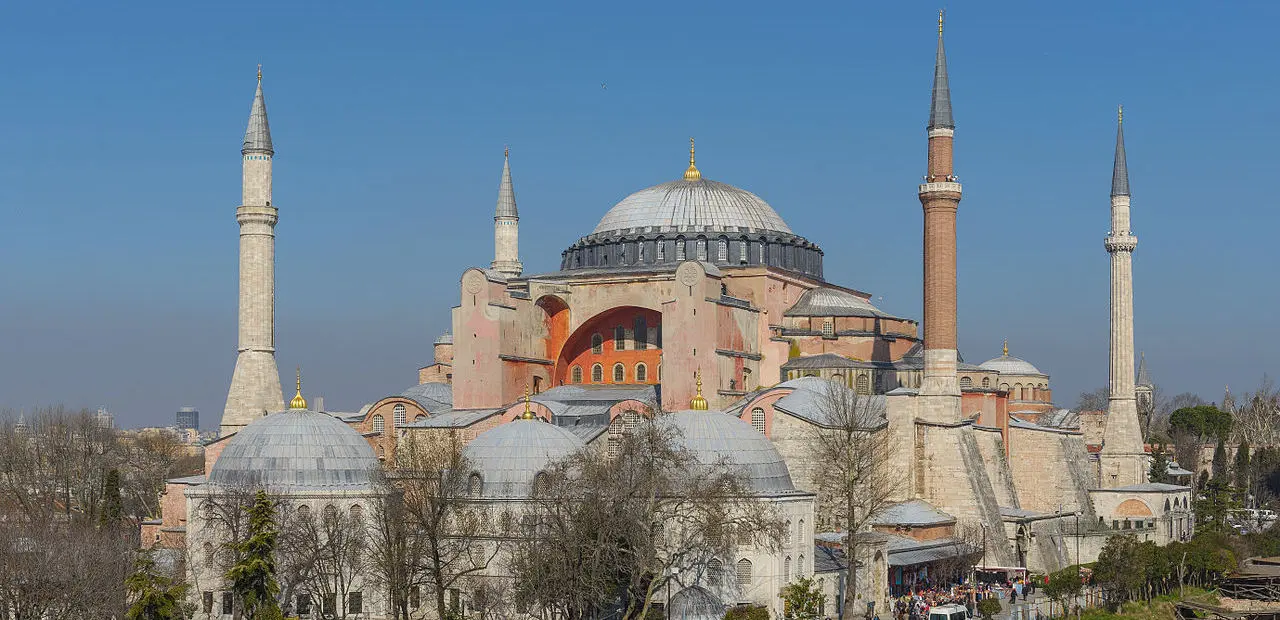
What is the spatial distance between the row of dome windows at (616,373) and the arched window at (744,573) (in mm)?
11389

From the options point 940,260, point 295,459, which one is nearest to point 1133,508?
point 940,260

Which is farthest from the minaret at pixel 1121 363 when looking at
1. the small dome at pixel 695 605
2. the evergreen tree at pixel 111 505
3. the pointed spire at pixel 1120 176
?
the evergreen tree at pixel 111 505

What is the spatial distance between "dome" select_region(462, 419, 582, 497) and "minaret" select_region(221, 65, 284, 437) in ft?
29.7

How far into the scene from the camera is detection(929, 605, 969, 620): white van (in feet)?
91.9

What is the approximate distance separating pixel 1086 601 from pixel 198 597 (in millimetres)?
16584

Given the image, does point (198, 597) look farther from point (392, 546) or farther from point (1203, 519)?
point (1203, 519)

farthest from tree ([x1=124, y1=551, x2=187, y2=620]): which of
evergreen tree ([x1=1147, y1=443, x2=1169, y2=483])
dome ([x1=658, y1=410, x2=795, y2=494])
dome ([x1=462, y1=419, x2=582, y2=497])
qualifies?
evergreen tree ([x1=1147, y1=443, x2=1169, y2=483])

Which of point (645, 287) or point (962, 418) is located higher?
point (645, 287)

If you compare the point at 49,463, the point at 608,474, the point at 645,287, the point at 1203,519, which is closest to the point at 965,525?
the point at 645,287

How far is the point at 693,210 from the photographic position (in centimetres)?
4306

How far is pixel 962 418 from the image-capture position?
37.6 m

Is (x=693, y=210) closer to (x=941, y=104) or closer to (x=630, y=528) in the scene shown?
(x=941, y=104)

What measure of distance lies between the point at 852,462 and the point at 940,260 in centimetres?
680

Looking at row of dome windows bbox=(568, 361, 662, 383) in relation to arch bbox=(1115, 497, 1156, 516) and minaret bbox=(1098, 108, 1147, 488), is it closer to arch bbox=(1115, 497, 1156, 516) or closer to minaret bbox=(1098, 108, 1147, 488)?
arch bbox=(1115, 497, 1156, 516)
